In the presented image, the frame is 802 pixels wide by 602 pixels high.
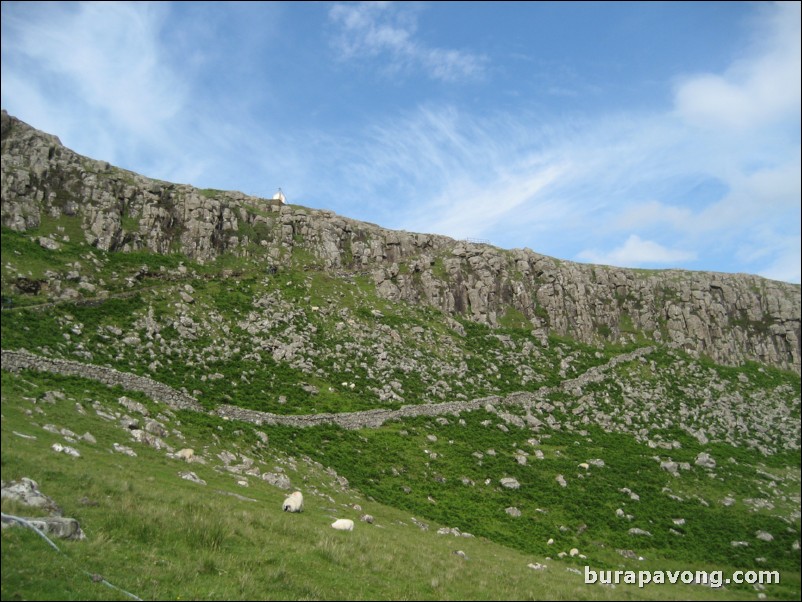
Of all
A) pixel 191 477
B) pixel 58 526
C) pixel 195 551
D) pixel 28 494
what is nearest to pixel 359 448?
pixel 191 477

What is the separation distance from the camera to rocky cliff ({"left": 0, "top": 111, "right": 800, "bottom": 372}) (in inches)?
2618

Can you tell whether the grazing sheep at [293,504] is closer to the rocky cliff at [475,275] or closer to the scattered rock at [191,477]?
the scattered rock at [191,477]

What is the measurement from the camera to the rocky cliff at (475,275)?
66.5 m

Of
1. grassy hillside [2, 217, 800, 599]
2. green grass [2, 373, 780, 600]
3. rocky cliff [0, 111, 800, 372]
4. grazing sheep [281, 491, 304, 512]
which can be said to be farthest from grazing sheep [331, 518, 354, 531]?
rocky cliff [0, 111, 800, 372]

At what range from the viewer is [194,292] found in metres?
59.2

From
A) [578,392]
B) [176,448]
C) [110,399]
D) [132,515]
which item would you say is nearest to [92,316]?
[110,399]

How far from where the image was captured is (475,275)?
283 feet

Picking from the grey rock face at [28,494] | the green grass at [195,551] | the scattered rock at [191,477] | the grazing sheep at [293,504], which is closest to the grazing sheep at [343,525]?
the green grass at [195,551]

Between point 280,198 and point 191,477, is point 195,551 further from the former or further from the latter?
point 280,198

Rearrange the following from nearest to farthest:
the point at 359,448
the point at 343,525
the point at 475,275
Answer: the point at 343,525, the point at 359,448, the point at 475,275

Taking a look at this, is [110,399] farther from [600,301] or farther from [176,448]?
[600,301]

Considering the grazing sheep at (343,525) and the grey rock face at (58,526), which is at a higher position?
the grazing sheep at (343,525)

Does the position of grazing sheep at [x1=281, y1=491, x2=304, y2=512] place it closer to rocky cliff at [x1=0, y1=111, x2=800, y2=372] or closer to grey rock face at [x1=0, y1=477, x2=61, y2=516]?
grey rock face at [x1=0, y1=477, x2=61, y2=516]

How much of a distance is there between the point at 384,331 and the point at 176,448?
131ft
